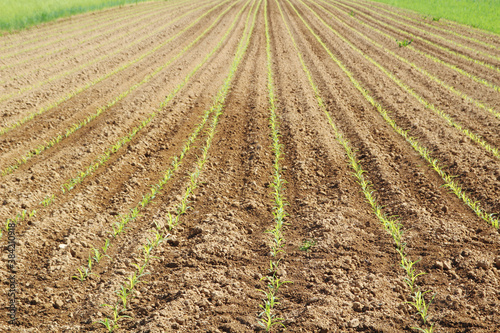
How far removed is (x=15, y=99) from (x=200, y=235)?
7.58m

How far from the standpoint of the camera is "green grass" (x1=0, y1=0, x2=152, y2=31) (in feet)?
59.4

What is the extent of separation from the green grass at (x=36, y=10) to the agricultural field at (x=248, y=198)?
852 centimetres

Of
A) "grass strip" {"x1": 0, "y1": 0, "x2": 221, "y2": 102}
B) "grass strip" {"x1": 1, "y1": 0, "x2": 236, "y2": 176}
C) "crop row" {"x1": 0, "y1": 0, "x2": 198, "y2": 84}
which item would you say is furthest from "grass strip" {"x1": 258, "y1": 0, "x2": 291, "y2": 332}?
"crop row" {"x1": 0, "y1": 0, "x2": 198, "y2": 84}

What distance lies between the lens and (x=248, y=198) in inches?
203

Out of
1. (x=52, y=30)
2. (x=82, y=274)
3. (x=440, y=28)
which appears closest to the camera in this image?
(x=82, y=274)

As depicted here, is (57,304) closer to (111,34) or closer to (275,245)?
(275,245)

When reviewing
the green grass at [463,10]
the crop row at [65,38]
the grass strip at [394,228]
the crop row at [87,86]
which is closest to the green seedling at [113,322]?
the grass strip at [394,228]

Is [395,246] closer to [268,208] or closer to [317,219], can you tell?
[317,219]

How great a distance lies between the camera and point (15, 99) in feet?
28.7

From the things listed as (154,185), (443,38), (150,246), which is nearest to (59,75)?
(154,185)

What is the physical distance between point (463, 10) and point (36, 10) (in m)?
29.2

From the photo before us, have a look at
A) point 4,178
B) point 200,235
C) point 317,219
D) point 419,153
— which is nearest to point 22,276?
point 200,235

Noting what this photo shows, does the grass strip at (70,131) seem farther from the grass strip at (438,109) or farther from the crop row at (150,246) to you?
the grass strip at (438,109)

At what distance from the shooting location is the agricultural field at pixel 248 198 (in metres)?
3.30
